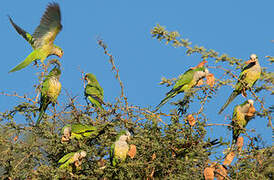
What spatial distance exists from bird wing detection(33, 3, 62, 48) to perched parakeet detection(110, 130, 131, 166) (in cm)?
275

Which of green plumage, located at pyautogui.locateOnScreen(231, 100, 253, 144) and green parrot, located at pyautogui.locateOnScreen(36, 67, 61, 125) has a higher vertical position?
green parrot, located at pyautogui.locateOnScreen(36, 67, 61, 125)

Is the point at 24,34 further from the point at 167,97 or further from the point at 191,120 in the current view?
the point at 191,120

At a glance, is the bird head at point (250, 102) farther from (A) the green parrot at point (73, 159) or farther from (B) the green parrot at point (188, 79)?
(A) the green parrot at point (73, 159)

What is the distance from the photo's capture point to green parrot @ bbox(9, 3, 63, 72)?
5.57 metres

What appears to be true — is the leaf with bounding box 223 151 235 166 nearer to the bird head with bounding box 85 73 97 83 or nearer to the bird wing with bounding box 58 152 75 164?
the bird wing with bounding box 58 152 75 164

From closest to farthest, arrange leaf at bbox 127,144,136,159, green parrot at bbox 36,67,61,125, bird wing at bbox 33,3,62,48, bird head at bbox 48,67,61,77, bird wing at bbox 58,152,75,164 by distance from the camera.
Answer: leaf at bbox 127,144,136,159
bird wing at bbox 58,152,75,164
green parrot at bbox 36,67,61,125
bird head at bbox 48,67,61,77
bird wing at bbox 33,3,62,48

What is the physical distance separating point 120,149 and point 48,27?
293 centimetres

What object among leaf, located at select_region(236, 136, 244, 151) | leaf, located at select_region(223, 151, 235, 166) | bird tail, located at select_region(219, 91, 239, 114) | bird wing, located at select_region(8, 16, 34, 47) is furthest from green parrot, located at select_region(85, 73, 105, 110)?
leaf, located at select_region(223, 151, 235, 166)

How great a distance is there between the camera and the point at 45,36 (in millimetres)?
5750

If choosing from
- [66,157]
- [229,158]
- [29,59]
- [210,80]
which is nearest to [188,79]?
[210,80]

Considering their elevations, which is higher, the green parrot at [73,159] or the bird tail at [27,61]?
the bird tail at [27,61]

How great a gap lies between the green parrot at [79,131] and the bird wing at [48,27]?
7.63ft

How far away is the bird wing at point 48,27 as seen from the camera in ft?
18.1

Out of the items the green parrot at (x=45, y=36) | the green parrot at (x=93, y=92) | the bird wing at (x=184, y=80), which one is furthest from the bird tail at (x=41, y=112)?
the bird wing at (x=184, y=80)
